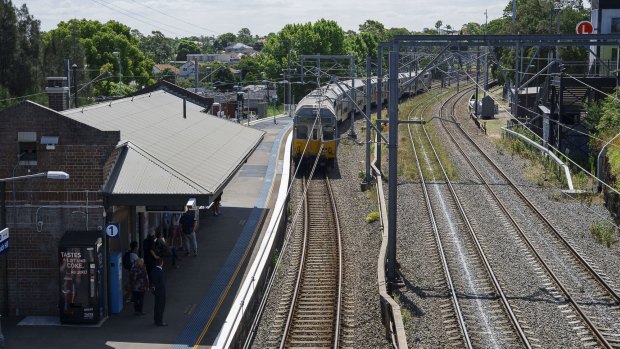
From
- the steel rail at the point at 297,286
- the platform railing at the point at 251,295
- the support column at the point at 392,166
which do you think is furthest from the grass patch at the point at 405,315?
the platform railing at the point at 251,295

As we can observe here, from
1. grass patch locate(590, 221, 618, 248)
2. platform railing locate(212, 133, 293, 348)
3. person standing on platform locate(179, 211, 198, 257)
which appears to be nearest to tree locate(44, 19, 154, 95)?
platform railing locate(212, 133, 293, 348)

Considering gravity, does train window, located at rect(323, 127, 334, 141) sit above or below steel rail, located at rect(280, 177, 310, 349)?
above

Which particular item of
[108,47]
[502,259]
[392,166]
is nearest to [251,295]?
[392,166]

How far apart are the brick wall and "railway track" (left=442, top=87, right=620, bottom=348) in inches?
372

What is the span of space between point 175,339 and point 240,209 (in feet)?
38.4

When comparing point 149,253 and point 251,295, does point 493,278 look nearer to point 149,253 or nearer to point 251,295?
point 251,295

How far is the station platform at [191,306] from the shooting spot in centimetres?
1438

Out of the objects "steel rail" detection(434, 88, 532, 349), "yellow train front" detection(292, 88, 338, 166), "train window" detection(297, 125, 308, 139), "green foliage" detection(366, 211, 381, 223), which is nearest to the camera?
"steel rail" detection(434, 88, 532, 349)

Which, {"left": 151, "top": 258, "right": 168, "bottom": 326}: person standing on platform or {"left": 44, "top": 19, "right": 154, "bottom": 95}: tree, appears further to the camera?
{"left": 44, "top": 19, "right": 154, "bottom": 95}: tree

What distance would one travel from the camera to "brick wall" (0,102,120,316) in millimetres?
15617

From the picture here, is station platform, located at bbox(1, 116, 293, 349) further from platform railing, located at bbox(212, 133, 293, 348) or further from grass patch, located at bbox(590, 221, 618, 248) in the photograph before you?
grass patch, located at bbox(590, 221, 618, 248)

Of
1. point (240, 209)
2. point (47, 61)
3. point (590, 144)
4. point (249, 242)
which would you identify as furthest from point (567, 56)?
point (249, 242)

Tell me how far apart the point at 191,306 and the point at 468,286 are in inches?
251

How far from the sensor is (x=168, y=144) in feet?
66.4
